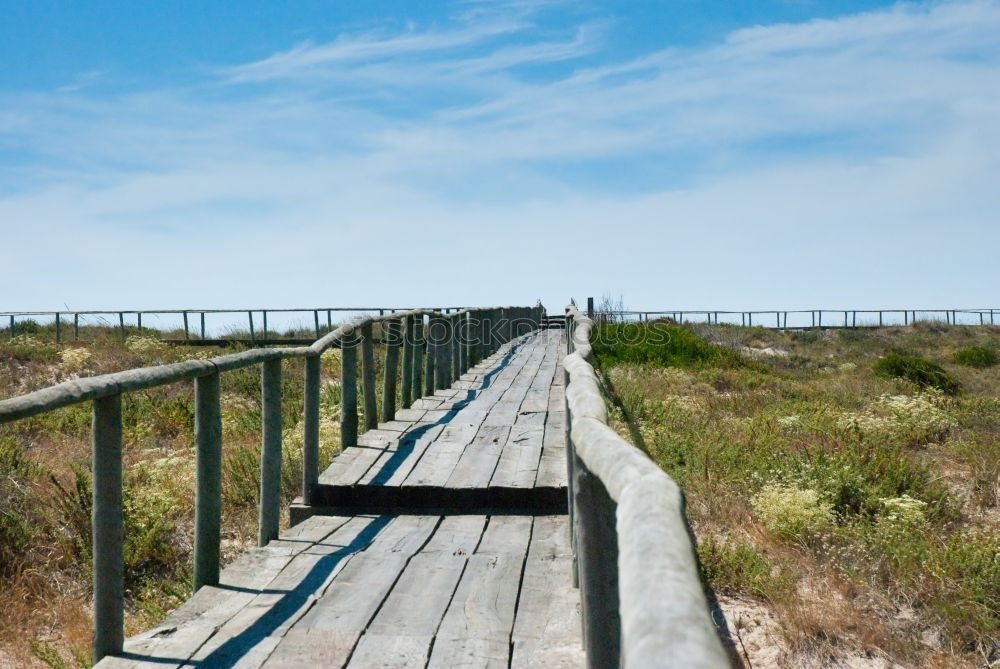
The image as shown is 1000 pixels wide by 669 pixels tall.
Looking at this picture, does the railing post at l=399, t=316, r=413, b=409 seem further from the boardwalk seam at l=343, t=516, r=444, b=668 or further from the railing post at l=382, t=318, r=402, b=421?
the boardwalk seam at l=343, t=516, r=444, b=668

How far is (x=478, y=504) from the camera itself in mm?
5785

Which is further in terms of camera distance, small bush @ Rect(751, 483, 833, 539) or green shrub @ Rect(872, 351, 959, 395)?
green shrub @ Rect(872, 351, 959, 395)

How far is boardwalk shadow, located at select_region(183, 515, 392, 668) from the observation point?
3.36 metres

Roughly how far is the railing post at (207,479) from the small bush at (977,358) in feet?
88.6

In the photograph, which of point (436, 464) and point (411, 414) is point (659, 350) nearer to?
point (411, 414)

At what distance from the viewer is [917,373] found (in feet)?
60.4

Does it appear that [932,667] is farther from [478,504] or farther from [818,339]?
[818,339]

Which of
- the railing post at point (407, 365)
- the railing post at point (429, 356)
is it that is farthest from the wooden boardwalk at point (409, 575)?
the railing post at point (429, 356)

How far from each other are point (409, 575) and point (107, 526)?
147 centimetres

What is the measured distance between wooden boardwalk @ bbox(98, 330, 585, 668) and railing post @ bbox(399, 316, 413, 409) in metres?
2.00

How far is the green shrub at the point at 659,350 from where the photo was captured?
19.2 metres

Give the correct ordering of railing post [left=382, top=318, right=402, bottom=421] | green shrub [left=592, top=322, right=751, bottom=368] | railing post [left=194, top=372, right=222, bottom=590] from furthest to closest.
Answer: green shrub [left=592, top=322, right=751, bottom=368]
railing post [left=382, top=318, right=402, bottom=421]
railing post [left=194, top=372, right=222, bottom=590]

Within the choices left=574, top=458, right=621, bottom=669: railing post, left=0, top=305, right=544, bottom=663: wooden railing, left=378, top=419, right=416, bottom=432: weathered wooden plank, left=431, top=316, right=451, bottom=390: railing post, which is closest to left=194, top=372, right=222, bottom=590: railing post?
left=0, top=305, right=544, bottom=663: wooden railing

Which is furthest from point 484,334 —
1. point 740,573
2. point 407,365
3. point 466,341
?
point 740,573
